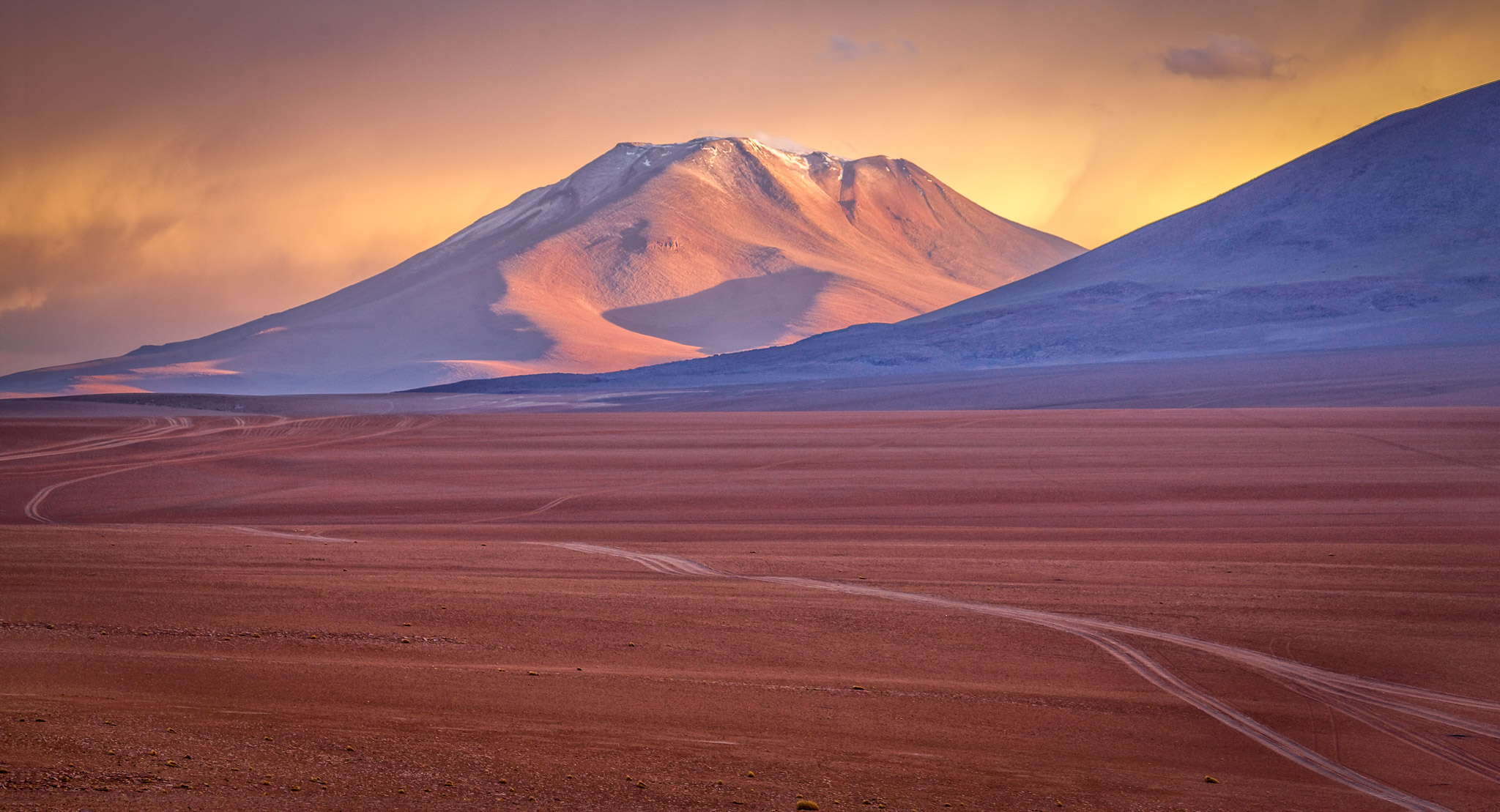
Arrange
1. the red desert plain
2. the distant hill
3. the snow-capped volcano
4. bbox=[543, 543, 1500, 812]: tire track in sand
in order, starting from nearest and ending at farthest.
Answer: the red desert plain < bbox=[543, 543, 1500, 812]: tire track in sand < the distant hill < the snow-capped volcano

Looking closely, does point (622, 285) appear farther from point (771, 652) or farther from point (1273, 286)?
point (771, 652)

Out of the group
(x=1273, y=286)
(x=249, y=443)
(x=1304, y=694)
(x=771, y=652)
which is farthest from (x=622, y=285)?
(x=1304, y=694)

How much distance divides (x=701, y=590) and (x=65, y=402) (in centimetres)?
4270

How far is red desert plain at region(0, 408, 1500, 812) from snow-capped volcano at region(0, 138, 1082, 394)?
93724 millimetres

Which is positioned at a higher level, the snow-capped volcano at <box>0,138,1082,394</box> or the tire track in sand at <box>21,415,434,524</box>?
the snow-capped volcano at <box>0,138,1082,394</box>

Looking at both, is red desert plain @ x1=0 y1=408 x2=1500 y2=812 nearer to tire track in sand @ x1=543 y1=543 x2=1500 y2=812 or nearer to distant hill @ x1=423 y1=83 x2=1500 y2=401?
tire track in sand @ x1=543 y1=543 x2=1500 y2=812

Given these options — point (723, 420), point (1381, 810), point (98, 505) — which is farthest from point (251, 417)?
point (1381, 810)

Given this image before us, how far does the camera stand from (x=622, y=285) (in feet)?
507

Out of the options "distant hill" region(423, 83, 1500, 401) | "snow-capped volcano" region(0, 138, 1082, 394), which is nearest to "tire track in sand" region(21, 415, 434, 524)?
"distant hill" region(423, 83, 1500, 401)

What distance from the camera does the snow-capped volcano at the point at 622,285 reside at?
12331 cm

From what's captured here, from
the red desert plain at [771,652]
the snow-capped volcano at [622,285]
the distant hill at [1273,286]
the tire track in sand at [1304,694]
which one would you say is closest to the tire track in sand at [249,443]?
the red desert plain at [771,652]

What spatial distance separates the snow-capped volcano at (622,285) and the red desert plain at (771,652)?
93724mm

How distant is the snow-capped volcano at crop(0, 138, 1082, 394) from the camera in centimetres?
12331

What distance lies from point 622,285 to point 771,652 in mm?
148847
